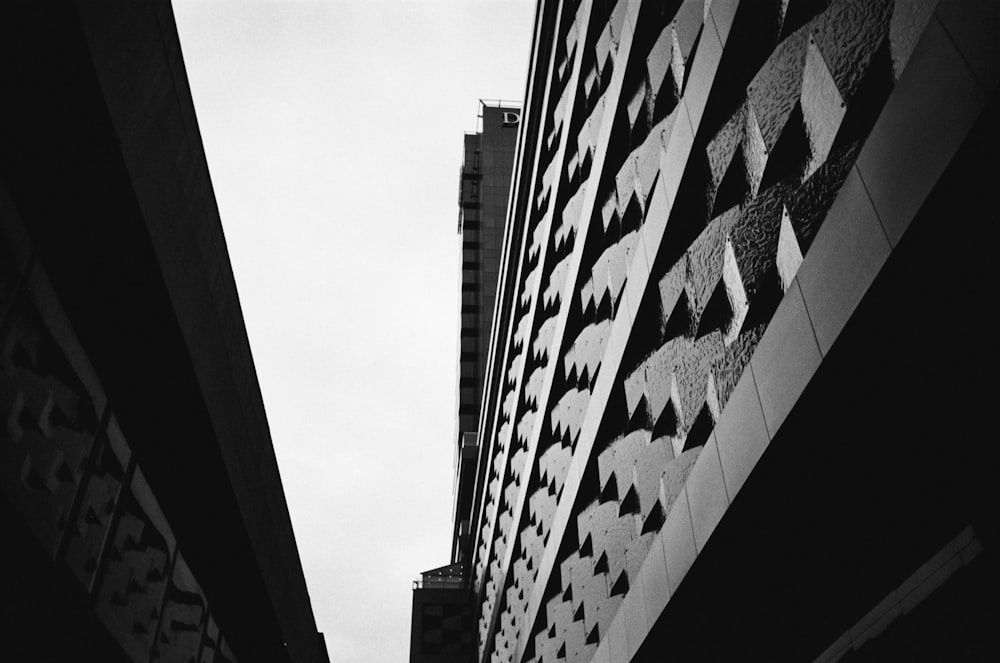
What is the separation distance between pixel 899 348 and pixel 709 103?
3961 millimetres

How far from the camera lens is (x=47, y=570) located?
27.0 feet

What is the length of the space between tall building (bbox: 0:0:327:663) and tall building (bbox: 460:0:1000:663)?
19.4 feet

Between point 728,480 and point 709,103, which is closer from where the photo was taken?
point 728,480

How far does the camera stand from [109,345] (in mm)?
9562

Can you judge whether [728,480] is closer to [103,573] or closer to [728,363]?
[728,363]

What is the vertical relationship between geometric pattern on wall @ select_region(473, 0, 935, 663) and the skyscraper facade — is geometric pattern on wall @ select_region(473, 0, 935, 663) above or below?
below

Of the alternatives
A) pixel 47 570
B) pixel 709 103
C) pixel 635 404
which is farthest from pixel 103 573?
pixel 709 103

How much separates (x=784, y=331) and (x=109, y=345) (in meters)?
7.90

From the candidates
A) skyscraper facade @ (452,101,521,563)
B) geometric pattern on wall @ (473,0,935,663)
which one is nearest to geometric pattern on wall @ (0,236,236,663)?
geometric pattern on wall @ (473,0,935,663)

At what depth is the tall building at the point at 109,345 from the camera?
6969 mm

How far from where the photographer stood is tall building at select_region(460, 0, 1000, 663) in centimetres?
500

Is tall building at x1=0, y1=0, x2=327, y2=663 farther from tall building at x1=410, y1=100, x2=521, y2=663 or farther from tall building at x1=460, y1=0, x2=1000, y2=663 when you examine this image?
tall building at x1=410, y1=100, x2=521, y2=663

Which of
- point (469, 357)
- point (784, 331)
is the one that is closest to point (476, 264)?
point (469, 357)

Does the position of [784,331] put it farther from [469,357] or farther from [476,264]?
[476,264]
